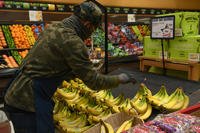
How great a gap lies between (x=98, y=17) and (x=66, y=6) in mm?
3343

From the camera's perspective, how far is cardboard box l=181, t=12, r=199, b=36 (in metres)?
3.34

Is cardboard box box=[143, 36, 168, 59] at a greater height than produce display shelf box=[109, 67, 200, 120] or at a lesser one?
greater

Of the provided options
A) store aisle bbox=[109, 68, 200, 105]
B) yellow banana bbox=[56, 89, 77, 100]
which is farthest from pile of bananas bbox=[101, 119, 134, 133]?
yellow banana bbox=[56, 89, 77, 100]

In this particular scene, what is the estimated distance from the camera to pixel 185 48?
334 centimetres

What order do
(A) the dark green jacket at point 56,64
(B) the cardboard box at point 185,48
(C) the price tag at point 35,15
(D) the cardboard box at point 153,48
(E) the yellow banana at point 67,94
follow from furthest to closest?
(C) the price tag at point 35,15 → (D) the cardboard box at point 153,48 → (B) the cardboard box at point 185,48 → (E) the yellow banana at point 67,94 → (A) the dark green jacket at point 56,64

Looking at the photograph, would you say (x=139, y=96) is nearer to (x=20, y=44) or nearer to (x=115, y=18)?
(x=20, y=44)

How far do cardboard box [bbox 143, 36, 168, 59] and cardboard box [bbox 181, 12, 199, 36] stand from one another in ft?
1.11

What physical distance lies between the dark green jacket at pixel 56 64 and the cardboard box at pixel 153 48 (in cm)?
176

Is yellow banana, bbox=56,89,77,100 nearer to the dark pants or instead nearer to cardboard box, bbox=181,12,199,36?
the dark pants

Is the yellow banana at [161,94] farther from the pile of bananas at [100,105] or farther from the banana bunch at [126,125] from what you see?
the banana bunch at [126,125]

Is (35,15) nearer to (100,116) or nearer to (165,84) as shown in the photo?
(165,84)

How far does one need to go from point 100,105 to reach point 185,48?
1.52m

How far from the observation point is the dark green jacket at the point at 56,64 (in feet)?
6.31

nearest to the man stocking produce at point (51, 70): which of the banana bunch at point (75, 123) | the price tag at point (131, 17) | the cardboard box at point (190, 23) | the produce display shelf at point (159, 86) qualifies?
the banana bunch at point (75, 123)
